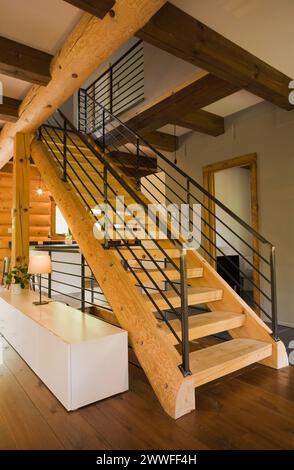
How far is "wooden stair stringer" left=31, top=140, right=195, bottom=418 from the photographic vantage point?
6.52 ft

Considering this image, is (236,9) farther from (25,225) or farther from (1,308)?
(1,308)

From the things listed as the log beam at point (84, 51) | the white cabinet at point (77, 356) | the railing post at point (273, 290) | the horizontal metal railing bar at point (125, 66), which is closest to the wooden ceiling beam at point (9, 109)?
the log beam at point (84, 51)

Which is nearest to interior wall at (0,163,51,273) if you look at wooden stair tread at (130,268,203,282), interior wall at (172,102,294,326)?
interior wall at (172,102,294,326)

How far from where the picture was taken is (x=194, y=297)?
2760mm

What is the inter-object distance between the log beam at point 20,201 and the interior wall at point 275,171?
3089 millimetres

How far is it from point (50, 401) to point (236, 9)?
132 inches

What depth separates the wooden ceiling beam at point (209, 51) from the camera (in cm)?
244

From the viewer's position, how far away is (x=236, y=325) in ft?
9.16

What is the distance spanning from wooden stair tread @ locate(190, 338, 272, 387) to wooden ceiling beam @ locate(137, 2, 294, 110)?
2561 mm

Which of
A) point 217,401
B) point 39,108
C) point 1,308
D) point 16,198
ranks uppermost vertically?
point 39,108

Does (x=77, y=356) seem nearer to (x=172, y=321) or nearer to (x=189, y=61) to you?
(x=172, y=321)

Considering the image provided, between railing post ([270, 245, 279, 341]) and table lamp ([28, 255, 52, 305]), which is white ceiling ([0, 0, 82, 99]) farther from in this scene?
railing post ([270, 245, 279, 341])
